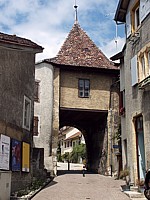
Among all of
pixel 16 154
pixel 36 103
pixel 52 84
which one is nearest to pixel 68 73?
pixel 52 84

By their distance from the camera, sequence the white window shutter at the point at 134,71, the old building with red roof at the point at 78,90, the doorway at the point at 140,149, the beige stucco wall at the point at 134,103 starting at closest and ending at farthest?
1. the beige stucco wall at the point at 134,103
2. the doorway at the point at 140,149
3. the white window shutter at the point at 134,71
4. the old building with red roof at the point at 78,90

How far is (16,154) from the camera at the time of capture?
14508mm

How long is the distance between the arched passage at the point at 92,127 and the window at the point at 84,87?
4.11 ft

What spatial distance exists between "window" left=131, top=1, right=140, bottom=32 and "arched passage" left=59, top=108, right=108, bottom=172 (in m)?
9.40

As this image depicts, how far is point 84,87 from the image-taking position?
2508 cm

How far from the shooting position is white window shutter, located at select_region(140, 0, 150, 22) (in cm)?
1507

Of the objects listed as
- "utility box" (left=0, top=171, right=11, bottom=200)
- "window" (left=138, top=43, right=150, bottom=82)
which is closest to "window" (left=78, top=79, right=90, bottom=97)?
"window" (left=138, top=43, right=150, bottom=82)

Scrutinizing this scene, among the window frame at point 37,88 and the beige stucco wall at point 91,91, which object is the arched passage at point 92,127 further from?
the window frame at point 37,88

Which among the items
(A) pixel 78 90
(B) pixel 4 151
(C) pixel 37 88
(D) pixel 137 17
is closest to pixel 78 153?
(A) pixel 78 90

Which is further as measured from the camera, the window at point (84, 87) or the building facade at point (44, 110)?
the window at point (84, 87)

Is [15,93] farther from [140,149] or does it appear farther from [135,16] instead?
[135,16]

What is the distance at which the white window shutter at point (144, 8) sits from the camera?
15.1 meters

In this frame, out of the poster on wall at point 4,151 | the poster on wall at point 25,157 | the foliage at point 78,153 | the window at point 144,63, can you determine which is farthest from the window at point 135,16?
the foliage at point 78,153

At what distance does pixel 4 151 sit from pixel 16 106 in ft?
8.16
